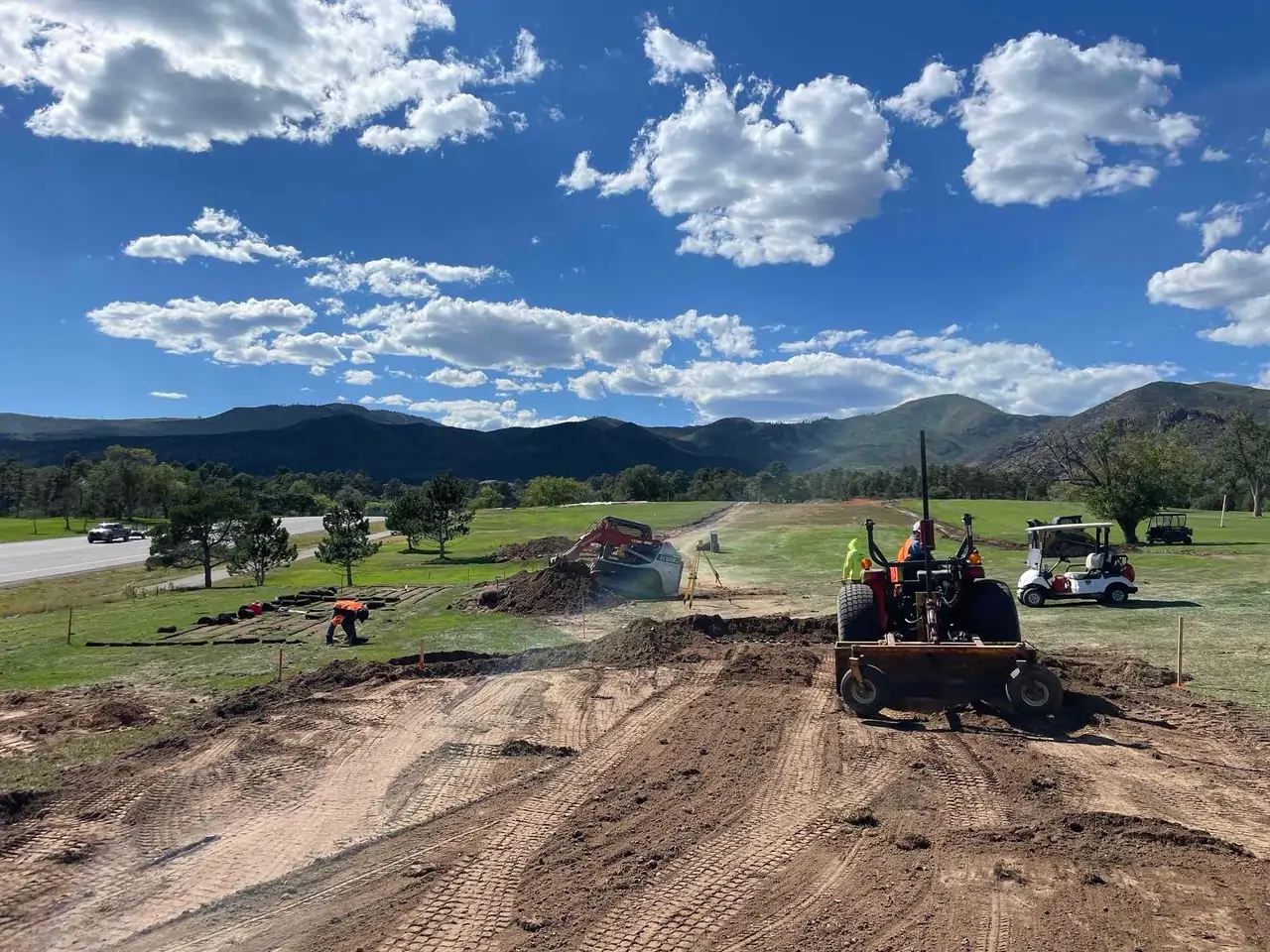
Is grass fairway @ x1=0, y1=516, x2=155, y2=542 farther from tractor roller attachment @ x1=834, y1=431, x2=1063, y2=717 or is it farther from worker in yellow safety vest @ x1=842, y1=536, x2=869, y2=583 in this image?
tractor roller attachment @ x1=834, y1=431, x2=1063, y2=717

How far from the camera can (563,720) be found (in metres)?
10.6

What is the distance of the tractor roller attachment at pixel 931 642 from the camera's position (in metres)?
9.66

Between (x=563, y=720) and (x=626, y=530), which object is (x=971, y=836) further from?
(x=626, y=530)

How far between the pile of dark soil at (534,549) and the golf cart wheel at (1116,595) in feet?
91.5

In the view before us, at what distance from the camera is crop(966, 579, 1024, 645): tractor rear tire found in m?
10.8

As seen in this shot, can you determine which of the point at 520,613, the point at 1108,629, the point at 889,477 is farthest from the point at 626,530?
the point at 889,477

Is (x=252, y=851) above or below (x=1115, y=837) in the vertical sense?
below

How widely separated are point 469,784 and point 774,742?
361 centimetres

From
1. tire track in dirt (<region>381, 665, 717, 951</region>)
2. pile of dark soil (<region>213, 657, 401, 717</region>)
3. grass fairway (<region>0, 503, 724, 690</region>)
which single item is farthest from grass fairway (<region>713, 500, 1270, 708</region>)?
pile of dark soil (<region>213, 657, 401, 717</region>)

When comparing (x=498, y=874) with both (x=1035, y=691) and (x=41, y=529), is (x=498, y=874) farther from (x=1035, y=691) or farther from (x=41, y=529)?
(x=41, y=529)

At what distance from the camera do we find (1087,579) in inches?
851

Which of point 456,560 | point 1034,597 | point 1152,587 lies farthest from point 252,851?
point 456,560

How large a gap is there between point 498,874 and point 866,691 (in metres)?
5.67

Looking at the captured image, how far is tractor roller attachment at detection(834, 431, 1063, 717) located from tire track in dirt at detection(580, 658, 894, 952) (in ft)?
4.58
